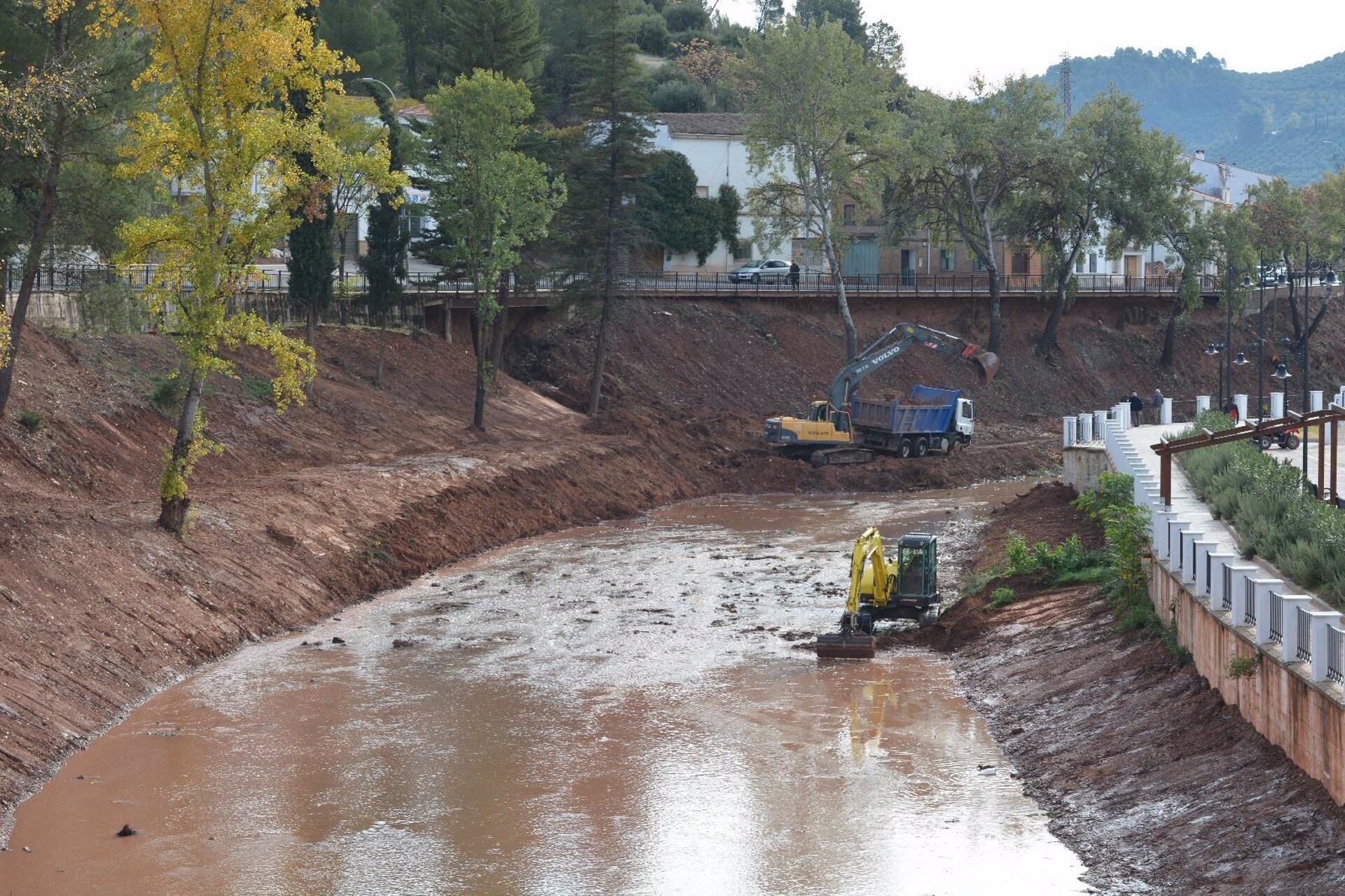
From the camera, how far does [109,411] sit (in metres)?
37.9

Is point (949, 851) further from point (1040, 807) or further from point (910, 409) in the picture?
point (910, 409)

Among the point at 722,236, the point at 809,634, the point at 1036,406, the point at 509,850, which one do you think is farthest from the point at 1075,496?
the point at 722,236

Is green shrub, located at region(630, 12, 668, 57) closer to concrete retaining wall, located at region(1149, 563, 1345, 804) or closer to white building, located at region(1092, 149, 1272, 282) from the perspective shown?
white building, located at region(1092, 149, 1272, 282)

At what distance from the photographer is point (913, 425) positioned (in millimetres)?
55375

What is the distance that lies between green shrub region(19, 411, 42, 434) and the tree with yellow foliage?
603cm

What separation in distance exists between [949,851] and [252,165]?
18603 mm

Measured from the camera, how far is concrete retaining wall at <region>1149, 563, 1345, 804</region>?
14.7 meters

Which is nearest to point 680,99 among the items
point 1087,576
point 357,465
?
point 357,465

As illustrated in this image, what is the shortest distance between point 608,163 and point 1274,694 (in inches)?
1686

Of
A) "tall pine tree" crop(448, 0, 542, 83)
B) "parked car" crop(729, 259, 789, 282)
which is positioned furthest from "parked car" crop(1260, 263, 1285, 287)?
"tall pine tree" crop(448, 0, 542, 83)

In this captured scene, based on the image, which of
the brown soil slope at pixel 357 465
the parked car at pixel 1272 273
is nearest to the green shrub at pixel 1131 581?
the brown soil slope at pixel 357 465

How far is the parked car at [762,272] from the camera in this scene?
251 ft

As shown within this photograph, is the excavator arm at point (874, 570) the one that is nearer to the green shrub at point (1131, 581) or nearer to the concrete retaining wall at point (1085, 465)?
the green shrub at point (1131, 581)

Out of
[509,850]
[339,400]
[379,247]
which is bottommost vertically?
[509,850]
